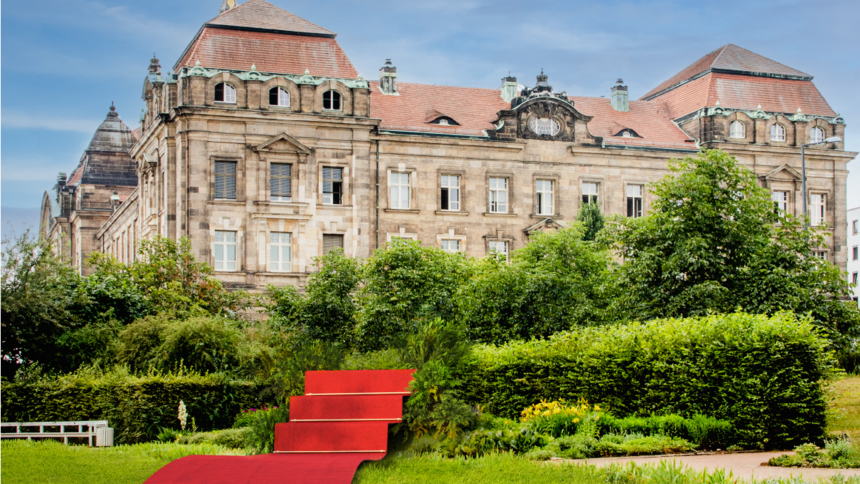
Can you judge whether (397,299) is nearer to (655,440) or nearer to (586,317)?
(586,317)

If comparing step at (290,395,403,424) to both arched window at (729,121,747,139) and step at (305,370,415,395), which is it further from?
arched window at (729,121,747,139)

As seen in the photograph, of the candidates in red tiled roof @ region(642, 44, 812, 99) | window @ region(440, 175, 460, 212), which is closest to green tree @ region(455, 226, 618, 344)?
window @ region(440, 175, 460, 212)

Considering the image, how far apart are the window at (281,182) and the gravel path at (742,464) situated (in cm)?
3469

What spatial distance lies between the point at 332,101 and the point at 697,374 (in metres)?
34.5

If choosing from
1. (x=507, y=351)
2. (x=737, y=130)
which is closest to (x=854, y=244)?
(x=737, y=130)

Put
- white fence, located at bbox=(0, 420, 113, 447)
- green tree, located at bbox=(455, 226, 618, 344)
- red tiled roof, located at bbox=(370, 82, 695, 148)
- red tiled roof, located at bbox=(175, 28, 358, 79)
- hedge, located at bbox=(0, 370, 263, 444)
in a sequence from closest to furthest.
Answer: white fence, located at bbox=(0, 420, 113, 447) → hedge, located at bbox=(0, 370, 263, 444) → green tree, located at bbox=(455, 226, 618, 344) → red tiled roof, located at bbox=(175, 28, 358, 79) → red tiled roof, located at bbox=(370, 82, 695, 148)

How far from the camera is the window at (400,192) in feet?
174

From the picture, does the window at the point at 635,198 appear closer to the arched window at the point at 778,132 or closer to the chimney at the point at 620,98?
the chimney at the point at 620,98

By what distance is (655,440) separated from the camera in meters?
18.7

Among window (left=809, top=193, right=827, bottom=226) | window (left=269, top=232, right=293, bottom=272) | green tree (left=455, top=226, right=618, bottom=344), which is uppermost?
window (left=809, top=193, right=827, bottom=226)

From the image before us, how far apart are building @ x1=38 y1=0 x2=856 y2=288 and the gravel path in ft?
102

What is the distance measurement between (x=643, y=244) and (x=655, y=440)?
1062cm

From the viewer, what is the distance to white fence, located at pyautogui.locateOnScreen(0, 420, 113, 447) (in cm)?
2345

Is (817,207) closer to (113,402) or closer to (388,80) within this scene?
(388,80)
